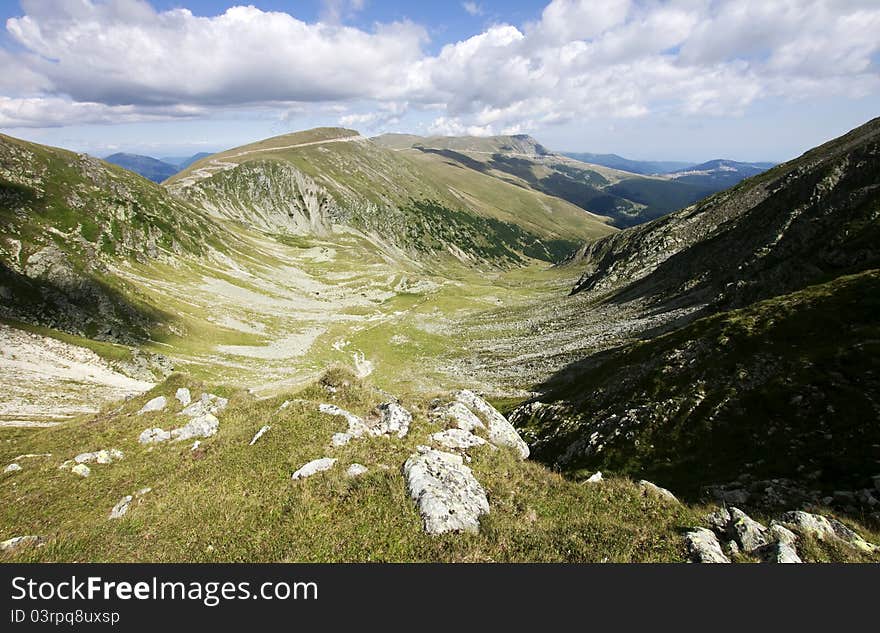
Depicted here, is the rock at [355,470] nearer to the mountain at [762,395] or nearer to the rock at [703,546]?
the rock at [703,546]

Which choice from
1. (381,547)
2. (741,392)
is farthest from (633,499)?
(741,392)

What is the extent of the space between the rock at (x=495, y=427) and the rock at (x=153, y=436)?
17.4m

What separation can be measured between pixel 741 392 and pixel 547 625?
22.8 meters

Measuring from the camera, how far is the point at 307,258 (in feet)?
646

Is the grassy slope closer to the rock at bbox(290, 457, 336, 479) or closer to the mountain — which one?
the mountain

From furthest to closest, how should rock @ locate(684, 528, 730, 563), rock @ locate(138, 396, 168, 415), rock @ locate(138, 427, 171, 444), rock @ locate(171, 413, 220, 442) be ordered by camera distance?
rock @ locate(138, 396, 168, 415) → rock @ locate(171, 413, 220, 442) → rock @ locate(138, 427, 171, 444) → rock @ locate(684, 528, 730, 563)

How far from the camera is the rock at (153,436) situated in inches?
915

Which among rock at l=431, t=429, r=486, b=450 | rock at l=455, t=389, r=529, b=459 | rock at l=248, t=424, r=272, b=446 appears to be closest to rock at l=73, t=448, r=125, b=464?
rock at l=248, t=424, r=272, b=446

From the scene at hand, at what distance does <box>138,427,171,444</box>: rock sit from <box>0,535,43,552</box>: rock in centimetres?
785

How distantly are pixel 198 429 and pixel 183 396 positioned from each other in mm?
5623

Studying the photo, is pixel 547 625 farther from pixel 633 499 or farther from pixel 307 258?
pixel 307 258

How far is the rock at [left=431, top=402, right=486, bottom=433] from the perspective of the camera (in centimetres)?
2477

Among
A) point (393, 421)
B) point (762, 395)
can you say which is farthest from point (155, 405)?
point (762, 395)

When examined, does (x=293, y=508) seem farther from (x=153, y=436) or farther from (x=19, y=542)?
(x=153, y=436)
